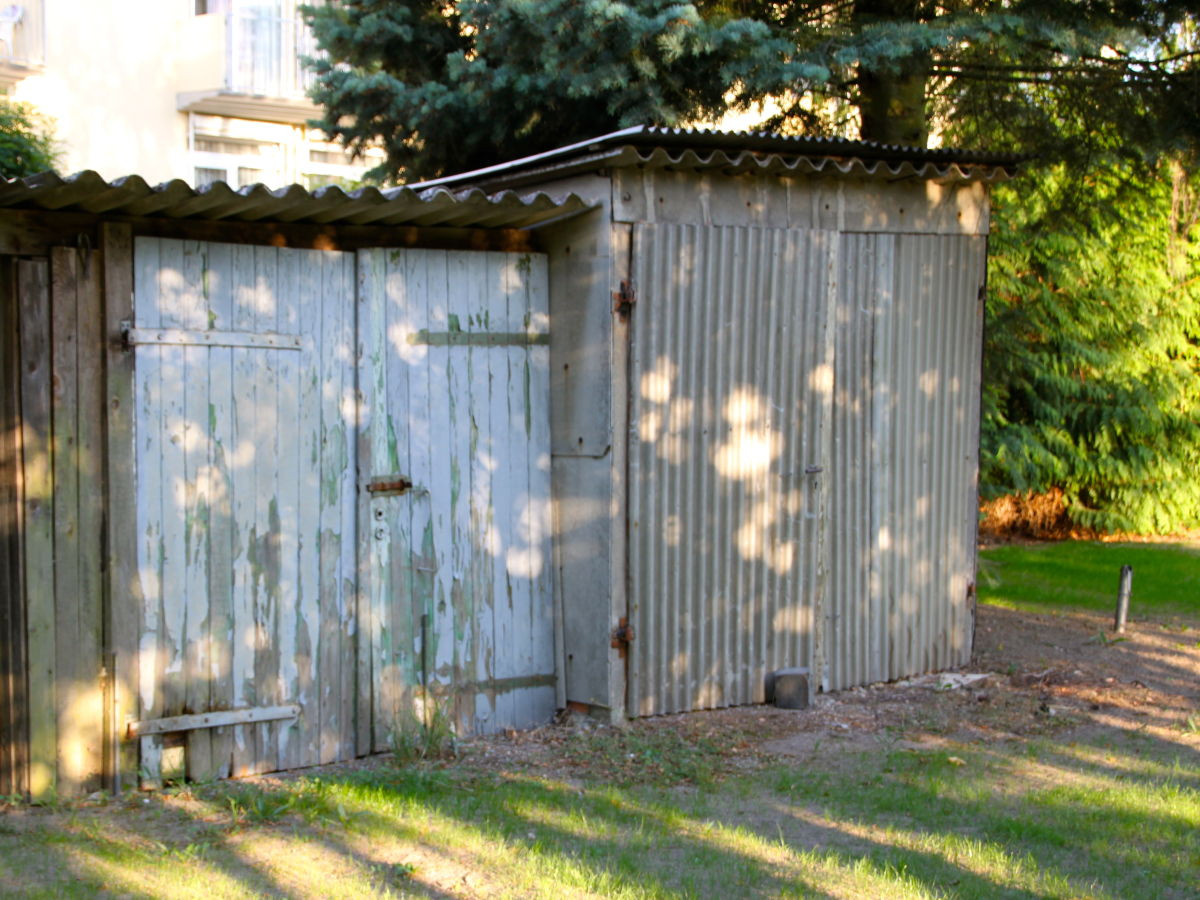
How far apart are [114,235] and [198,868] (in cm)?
271

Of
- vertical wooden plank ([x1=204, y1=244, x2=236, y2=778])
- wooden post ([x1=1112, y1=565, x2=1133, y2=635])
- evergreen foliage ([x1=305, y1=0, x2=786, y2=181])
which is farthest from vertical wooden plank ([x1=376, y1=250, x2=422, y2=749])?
wooden post ([x1=1112, y1=565, x2=1133, y2=635])

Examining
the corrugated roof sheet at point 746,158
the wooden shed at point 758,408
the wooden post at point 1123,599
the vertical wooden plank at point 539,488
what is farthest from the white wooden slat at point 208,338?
the wooden post at point 1123,599

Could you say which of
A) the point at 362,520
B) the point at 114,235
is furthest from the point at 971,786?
the point at 114,235

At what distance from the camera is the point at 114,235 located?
19.1 ft

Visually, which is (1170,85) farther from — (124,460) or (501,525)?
(124,460)

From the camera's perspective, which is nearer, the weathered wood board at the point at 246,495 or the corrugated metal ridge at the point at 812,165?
the weathered wood board at the point at 246,495

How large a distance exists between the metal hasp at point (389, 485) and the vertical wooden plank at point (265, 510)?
1.57ft

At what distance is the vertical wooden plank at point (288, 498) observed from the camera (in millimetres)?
6246

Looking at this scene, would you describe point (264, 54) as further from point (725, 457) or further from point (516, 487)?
point (725, 457)

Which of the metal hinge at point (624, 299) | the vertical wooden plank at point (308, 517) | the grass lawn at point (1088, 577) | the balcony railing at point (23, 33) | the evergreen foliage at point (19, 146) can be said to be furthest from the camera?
the balcony railing at point (23, 33)

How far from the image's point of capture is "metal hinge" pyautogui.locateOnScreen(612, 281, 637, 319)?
6770mm

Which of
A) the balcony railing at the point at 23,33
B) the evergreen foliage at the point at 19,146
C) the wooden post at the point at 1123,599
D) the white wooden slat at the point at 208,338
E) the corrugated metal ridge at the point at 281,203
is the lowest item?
the wooden post at the point at 1123,599

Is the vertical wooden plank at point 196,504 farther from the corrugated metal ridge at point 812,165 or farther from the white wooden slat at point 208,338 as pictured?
the corrugated metal ridge at point 812,165

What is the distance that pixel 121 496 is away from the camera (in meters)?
5.85
